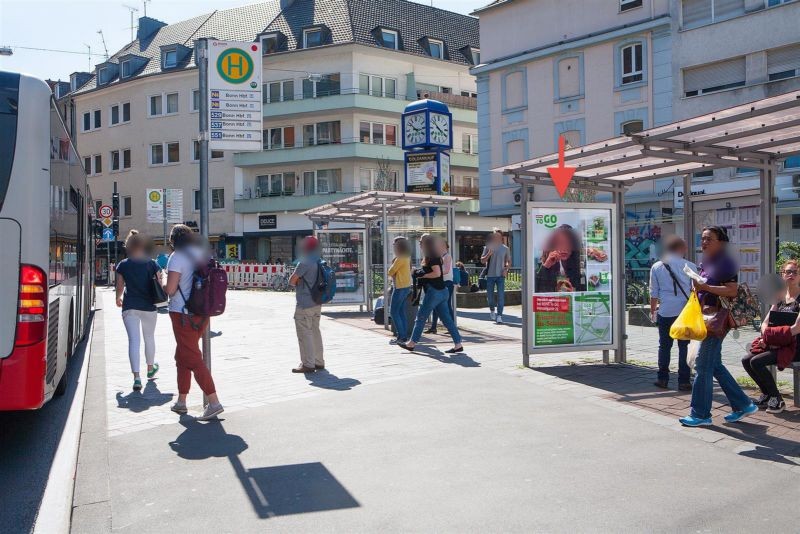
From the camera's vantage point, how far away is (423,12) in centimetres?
5306

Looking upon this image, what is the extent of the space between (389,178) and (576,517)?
40113 millimetres

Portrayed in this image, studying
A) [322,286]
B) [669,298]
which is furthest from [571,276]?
[322,286]

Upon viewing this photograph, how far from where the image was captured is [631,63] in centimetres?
3150

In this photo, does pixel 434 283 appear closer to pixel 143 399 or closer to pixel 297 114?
pixel 143 399

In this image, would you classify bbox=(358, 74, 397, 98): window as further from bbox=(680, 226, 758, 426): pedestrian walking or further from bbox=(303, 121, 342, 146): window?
bbox=(680, 226, 758, 426): pedestrian walking

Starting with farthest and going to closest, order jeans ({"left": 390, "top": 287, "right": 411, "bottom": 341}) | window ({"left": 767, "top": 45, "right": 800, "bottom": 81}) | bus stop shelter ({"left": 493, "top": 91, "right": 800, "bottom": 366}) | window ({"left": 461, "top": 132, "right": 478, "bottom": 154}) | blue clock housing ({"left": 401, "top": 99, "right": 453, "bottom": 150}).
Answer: window ({"left": 461, "top": 132, "right": 478, "bottom": 154}) < window ({"left": 767, "top": 45, "right": 800, "bottom": 81}) < blue clock housing ({"left": 401, "top": 99, "right": 453, "bottom": 150}) < jeans ({"left": 390, "top": 287, "right": 411, "bottom": 341}) < bus stop shelter ({"left": 493, "top": 91, "right": 800, "bottom": 366})

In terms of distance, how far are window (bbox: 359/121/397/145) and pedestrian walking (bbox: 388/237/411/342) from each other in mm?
34378

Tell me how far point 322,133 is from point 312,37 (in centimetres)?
603

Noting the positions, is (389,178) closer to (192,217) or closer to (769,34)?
(192,217)

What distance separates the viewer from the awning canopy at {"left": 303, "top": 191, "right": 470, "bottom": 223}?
14.6m

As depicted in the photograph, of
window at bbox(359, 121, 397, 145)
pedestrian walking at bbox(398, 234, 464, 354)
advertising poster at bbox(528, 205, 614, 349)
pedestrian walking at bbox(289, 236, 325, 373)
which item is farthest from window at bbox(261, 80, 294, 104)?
advertising poster at bbox(528, 205, 614, 349)

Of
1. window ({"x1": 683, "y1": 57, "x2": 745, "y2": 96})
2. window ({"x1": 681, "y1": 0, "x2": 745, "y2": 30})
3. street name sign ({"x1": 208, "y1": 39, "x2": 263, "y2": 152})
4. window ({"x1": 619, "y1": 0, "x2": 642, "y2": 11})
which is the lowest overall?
street name sign ({"x1": 208, "y1": 39, "x2": 263, "y2": 152})

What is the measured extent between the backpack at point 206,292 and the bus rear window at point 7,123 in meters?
1.74

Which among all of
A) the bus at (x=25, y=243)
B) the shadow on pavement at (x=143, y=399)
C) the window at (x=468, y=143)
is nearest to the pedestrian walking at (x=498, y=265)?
the shadow on pavement at (x=143, y=399)
